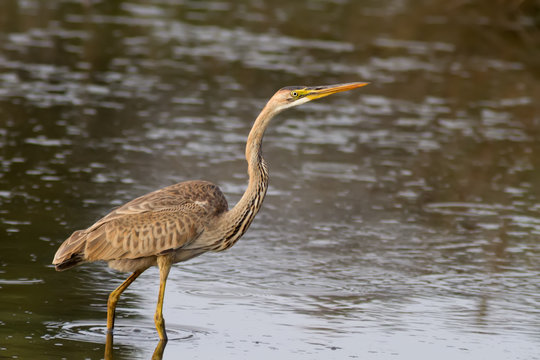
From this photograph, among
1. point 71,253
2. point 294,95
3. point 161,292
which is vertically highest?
point 294,95

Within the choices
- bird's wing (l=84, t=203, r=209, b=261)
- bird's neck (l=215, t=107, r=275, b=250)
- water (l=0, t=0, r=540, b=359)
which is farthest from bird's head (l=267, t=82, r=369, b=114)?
water (l=0, t=0, r=540, b=359)

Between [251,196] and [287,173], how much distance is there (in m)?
5.53

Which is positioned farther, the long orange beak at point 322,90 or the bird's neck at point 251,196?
the long orange beak at point 322,90

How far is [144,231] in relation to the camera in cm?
879

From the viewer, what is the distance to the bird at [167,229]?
28.8ft

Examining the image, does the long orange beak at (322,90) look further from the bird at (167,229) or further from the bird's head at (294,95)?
the bird at (167,229)

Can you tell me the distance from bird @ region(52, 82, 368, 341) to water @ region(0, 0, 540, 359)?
613 millimetres

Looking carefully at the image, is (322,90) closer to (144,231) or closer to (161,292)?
(144,231)

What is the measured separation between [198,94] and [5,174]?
18.5 ft

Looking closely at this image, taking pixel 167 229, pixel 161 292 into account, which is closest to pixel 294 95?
pixel 167 229

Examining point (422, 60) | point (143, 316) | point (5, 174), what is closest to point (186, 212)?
point (143, 316)

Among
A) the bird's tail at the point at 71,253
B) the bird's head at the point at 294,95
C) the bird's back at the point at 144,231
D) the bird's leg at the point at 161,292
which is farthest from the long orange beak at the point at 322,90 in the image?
the bird's tail at the point at 71,253

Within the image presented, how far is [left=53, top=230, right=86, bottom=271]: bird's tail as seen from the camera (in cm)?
878

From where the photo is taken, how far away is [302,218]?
42.0ft
